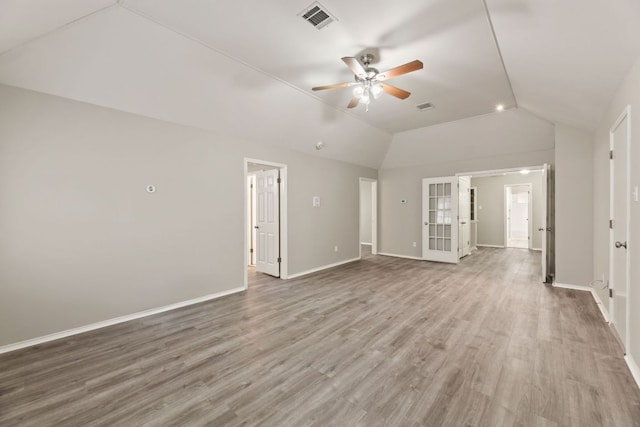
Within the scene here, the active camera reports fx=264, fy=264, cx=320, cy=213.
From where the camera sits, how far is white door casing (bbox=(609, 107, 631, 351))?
7.60 ft

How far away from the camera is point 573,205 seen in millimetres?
4297

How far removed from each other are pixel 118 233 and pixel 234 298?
69.2 inches

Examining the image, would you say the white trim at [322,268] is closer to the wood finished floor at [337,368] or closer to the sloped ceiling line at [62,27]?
the wood finished floor at [337,368]

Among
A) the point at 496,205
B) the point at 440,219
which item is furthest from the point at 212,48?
the point at 496,205

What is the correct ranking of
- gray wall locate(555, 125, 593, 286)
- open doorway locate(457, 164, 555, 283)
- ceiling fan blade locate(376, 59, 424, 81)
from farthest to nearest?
1. open doorway locate(457, 164, 555, 283)
2. gray wall locate(555, 125, 593, 286)
3. ceiling fan blade locate(376, 59, 424, 81)

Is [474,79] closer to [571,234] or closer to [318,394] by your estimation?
[571,234]

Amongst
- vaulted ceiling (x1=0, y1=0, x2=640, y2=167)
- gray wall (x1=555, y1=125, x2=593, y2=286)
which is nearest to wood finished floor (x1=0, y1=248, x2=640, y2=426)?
gray wall (x1=555, y1=125, x2=593, y2=286)

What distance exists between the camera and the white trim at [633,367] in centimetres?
198

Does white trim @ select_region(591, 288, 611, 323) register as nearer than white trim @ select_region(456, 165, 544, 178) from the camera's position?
Yes

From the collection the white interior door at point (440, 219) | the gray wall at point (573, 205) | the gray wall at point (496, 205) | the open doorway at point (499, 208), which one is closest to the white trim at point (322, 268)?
the white interior door at point (440, 219)

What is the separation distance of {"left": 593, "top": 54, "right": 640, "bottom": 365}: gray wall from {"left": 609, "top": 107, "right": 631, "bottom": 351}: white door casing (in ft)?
0.39

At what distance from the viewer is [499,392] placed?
1.92m

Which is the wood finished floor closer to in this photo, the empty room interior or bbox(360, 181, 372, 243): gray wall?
the empty room interior

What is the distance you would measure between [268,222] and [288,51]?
3197 millimetres
